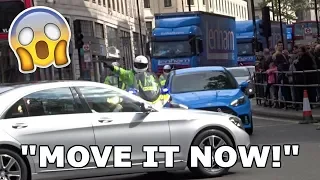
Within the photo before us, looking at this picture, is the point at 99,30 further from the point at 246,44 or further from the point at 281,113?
the point at 281,113

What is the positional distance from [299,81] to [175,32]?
531 inches

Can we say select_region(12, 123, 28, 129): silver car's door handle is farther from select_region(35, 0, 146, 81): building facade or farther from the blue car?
select_region(35, 0, 146, 81): building facade

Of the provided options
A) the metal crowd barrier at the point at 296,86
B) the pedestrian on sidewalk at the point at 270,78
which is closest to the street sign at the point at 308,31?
the pedestrian on sidewalk at the point at 270,78

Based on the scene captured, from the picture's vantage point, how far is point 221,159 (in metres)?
9.62

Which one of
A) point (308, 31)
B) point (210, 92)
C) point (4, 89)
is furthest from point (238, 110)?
point (308, 31)

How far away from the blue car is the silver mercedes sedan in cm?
415

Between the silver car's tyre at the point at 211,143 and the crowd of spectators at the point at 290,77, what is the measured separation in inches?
384

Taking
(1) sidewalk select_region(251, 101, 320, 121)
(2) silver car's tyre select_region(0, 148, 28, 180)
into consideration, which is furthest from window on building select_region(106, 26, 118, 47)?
(2) silver car's tyre select_region(0, 148, 28, 180)

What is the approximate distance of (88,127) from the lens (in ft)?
29.2

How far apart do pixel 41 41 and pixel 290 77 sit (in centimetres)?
846

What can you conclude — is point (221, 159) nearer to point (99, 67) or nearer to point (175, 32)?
point (175, 32)

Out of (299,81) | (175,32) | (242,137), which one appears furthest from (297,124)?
(175,32)

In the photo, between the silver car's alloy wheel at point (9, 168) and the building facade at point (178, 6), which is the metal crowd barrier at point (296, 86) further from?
the building facade at point (178, 6)

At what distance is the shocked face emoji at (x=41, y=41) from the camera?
14.5m
